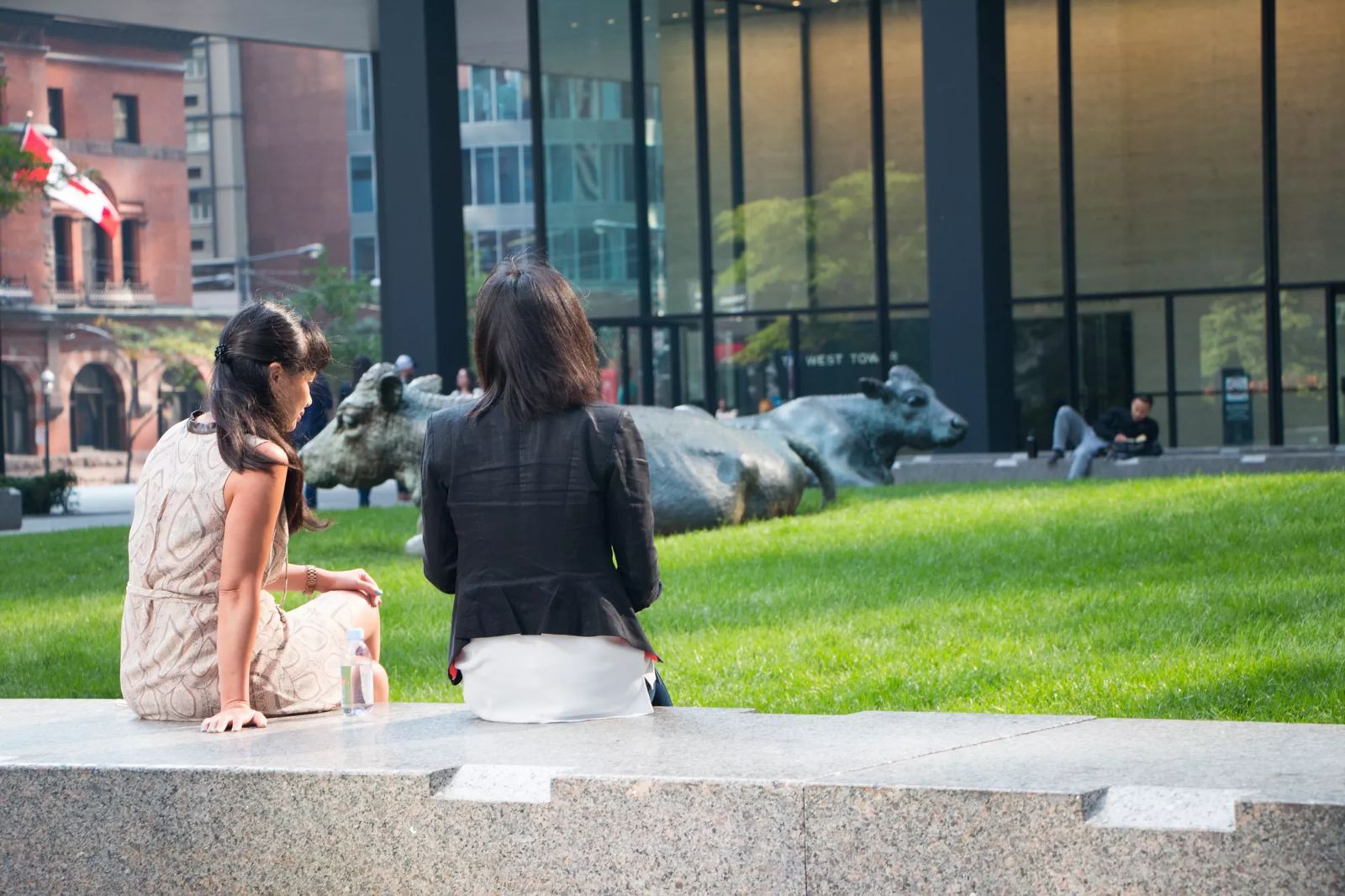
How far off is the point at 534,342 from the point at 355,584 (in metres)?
1.45

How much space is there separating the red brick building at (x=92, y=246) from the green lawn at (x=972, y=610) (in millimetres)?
55652

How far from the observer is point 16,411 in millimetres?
67688

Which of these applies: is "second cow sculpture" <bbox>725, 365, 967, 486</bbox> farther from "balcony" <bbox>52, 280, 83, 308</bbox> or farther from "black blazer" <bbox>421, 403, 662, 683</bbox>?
"balcony" <bbox>52, 280, 83, 308</bbox>

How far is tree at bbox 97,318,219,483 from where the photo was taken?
72500mm

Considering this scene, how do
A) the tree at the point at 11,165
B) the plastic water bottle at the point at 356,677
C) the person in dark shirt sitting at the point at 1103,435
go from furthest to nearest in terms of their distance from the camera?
the tree at the point at 11,165 → the person in dark shirt sitting at the point at 1103,435 → the plastic water bottle at the point at 356,677

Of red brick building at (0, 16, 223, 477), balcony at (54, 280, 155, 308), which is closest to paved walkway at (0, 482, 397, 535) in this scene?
red brick building at (0, 16, 223, 477)

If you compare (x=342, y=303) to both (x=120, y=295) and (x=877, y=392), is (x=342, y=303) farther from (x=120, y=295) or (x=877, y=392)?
(x=877, y=392)

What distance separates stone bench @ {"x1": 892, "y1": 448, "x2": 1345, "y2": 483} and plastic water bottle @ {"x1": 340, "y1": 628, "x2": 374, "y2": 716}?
14277mm

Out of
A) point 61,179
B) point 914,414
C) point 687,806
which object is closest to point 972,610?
point 687,806

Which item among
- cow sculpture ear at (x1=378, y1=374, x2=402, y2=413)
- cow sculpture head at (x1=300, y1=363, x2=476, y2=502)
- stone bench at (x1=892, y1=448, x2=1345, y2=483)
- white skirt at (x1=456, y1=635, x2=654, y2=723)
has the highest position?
cow sculpture ear at (x1=378, y1=374, x2=402, y2=413)

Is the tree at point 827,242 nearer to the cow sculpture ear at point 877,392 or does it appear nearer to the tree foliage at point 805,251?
the tree foliage at point 805,251

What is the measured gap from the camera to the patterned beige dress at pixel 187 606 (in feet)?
18.4

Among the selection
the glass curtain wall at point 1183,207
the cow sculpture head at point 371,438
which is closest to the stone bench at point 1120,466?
the glass curtain wall at point 1183,207

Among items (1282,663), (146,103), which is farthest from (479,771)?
(146,103)
